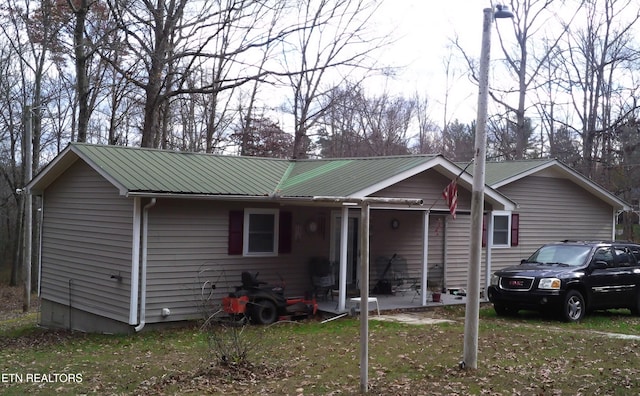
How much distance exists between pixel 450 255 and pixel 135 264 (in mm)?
9488

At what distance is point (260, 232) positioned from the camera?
1606cm

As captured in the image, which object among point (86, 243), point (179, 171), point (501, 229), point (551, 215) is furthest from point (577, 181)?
point (86, 243)

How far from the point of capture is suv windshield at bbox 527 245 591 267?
14.7 metres

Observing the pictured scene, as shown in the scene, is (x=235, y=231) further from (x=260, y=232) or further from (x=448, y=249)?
(x=448, y=249)

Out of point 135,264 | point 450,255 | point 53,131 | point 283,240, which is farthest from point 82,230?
point 53,131

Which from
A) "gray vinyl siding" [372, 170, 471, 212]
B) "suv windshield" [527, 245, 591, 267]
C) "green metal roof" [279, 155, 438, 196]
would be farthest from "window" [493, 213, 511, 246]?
"green metal roof" [279, 155, 438, 196]

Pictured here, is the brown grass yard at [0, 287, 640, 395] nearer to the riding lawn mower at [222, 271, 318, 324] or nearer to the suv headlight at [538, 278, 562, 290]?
A: the suv headlight at [538, 278, 562, 290]

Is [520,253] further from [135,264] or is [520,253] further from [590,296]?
[135,264]

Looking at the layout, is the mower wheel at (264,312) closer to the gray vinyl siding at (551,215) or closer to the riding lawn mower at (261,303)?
the riding lawn mower at (261,303)

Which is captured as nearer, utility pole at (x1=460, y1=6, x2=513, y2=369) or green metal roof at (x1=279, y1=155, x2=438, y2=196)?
utility pole at (x1=460, y1=6, x2=513, y2=369)

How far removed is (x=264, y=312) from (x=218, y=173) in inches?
139

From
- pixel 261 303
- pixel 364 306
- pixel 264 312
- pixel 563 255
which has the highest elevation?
pixel 563 255

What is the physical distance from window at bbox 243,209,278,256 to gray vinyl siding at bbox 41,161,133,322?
275cm

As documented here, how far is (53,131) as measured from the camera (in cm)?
3544
